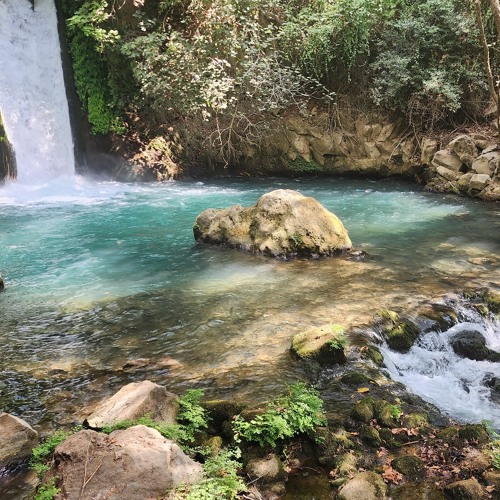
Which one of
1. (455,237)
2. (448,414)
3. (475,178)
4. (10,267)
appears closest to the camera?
(448,414)

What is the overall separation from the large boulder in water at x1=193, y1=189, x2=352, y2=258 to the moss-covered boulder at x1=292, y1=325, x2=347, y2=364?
3.28 metres

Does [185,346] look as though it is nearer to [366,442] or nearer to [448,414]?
[366,442]

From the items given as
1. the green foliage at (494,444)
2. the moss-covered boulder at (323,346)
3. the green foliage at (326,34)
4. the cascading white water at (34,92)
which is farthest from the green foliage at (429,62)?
the green foliage at (494,444)

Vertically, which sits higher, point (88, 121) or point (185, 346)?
point (88, 121)

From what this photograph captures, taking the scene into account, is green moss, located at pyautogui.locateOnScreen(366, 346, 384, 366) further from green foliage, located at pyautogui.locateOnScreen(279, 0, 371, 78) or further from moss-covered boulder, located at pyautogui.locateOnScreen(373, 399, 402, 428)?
green foliage, located at pyautogui.locateOnScreen(279, 0, 371, 78)

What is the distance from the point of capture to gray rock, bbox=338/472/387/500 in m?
3.08

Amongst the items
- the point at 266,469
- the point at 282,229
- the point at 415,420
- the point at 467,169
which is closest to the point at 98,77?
the point at 282,229

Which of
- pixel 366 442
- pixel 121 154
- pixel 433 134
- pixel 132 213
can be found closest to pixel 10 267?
pixel 132 213

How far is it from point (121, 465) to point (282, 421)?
4.02 ft

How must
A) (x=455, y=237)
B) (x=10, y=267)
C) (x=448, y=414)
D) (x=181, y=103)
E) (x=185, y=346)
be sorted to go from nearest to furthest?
Result: (x=448, y=414) < (x=185, y=346) < (x=10, y=267) < (x=455, y=237) < (x=181, y=103)

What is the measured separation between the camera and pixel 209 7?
14.4 meters

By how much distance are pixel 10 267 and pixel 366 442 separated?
21.5 ft

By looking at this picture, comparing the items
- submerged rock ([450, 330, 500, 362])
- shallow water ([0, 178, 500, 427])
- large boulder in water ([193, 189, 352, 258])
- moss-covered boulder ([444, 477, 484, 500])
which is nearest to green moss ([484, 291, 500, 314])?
shallow water ([0, 178, 500, 427])

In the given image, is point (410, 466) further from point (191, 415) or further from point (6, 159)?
point (6, 159)
